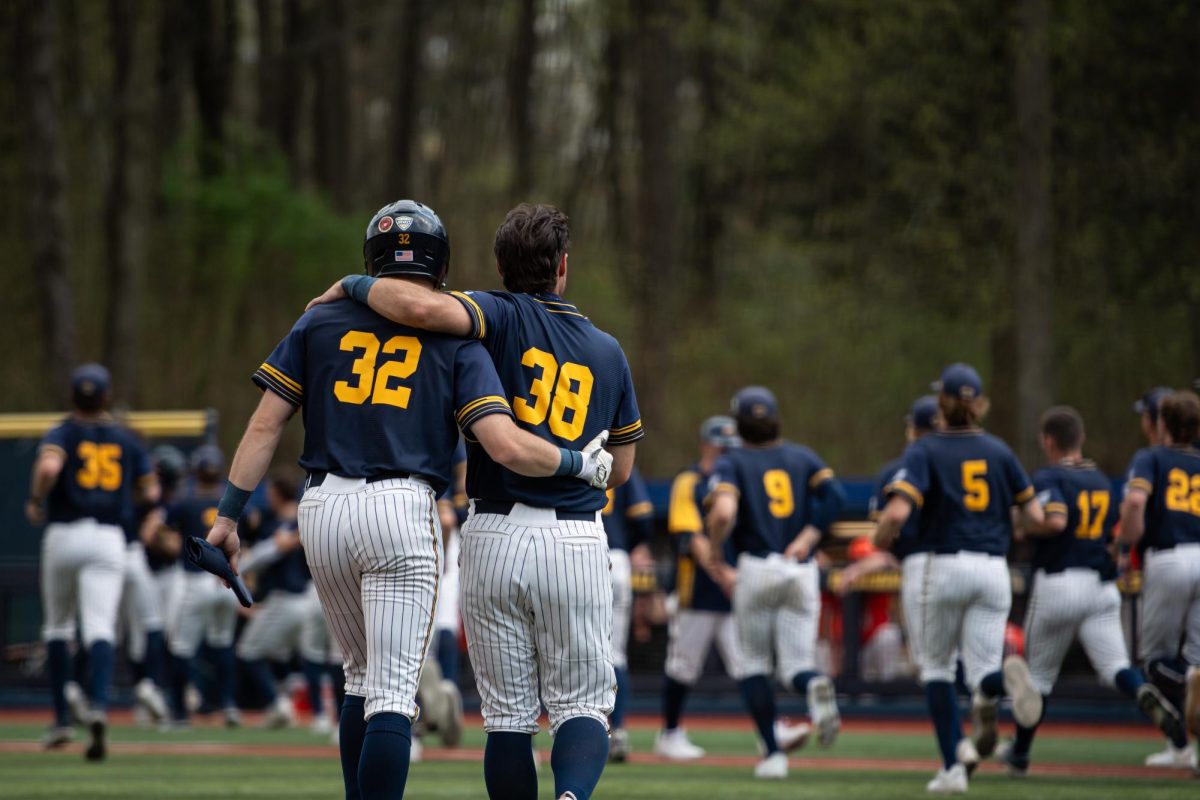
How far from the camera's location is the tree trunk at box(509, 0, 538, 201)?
29.0 meters

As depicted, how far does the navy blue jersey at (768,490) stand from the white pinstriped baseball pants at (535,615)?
15.5ft

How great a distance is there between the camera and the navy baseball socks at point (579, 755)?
18.7ft

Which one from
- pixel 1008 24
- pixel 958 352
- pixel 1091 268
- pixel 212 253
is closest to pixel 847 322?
pixel 958 352

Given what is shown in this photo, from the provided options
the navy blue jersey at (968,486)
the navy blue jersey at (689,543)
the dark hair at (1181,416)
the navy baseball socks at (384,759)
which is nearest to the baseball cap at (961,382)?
the navy blue jersey at (968,486)

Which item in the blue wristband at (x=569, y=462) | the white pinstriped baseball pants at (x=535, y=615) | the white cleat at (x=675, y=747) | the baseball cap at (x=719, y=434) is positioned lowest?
the white cleat at (x=675, y=747)

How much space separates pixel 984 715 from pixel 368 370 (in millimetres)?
4963

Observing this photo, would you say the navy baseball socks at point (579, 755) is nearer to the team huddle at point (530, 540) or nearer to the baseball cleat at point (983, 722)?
the team huddle at point (530, 540)

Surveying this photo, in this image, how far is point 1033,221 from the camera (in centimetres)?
1936

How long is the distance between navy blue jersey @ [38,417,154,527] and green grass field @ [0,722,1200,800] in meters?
1.66

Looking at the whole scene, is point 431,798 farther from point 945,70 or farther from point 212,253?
point 212,253

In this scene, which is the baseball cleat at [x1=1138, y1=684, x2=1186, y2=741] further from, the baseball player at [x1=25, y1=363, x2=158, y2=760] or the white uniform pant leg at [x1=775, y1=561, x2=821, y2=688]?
the baseball player at [x1=25, y1=363, x2=158, y2=760]

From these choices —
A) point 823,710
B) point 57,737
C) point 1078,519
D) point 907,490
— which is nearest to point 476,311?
point 907,490

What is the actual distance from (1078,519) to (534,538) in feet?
18.4

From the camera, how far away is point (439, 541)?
604cm
